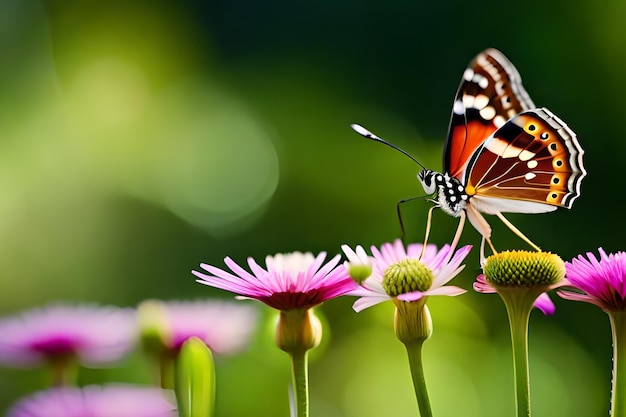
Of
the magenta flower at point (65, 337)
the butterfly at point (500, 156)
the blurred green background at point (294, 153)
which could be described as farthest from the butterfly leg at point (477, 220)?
the blurred green background at point (294, 153)

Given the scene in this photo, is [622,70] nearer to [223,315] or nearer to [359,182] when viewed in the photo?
[359,182]

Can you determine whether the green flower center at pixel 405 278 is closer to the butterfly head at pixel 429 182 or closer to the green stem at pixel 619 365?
the green stem at pixel 619 365

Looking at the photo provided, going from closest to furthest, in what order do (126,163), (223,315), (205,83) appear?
(223,315) → (126,163) → (205,83)

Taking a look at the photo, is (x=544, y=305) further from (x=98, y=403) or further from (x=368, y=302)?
(x=98, y=403)

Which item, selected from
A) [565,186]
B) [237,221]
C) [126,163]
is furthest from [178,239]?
[565,186]

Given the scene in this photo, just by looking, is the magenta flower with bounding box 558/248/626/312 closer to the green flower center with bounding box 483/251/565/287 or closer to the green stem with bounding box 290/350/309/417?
the green flower center with bounding box 483/251/565/287

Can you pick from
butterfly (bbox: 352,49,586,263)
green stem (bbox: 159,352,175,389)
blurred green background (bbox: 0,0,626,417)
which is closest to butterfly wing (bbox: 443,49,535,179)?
butterfly (bbox: 352,49,586,263)
